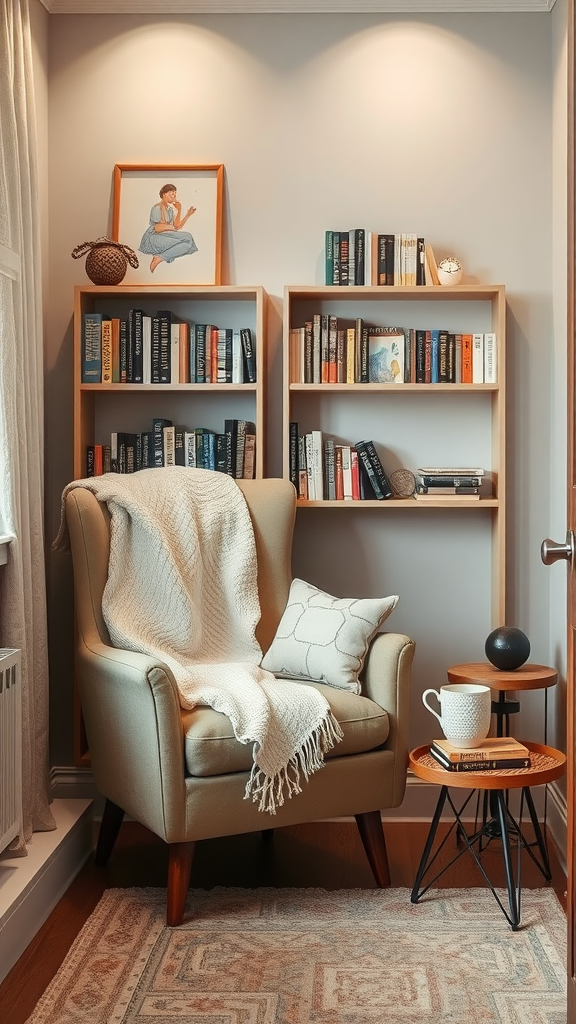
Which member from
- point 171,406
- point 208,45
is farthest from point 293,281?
point 208,45

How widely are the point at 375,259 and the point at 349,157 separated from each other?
43 centimetres

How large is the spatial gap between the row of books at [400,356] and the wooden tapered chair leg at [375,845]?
1.39 m

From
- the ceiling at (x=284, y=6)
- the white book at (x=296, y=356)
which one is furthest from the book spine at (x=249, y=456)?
the ceiling at (x=284, y=6)

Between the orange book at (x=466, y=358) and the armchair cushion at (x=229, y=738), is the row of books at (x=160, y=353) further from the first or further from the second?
the armchair cushion at (x=229, y=738)

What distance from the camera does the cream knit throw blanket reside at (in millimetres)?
2494

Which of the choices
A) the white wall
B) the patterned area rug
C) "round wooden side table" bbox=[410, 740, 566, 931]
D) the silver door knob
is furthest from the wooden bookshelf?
the silver door knob

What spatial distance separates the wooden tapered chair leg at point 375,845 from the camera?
106 inches

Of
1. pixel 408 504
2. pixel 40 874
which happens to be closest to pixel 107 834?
pixel 40 874

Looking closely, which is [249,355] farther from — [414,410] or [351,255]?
[414,410]

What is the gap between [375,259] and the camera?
3191mm

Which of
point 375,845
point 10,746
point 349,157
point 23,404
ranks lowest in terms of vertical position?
point 375,845

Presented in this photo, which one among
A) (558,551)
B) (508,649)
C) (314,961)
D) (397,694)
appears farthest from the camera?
(508,649)

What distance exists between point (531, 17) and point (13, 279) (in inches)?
78.9

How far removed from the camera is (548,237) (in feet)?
10.9
